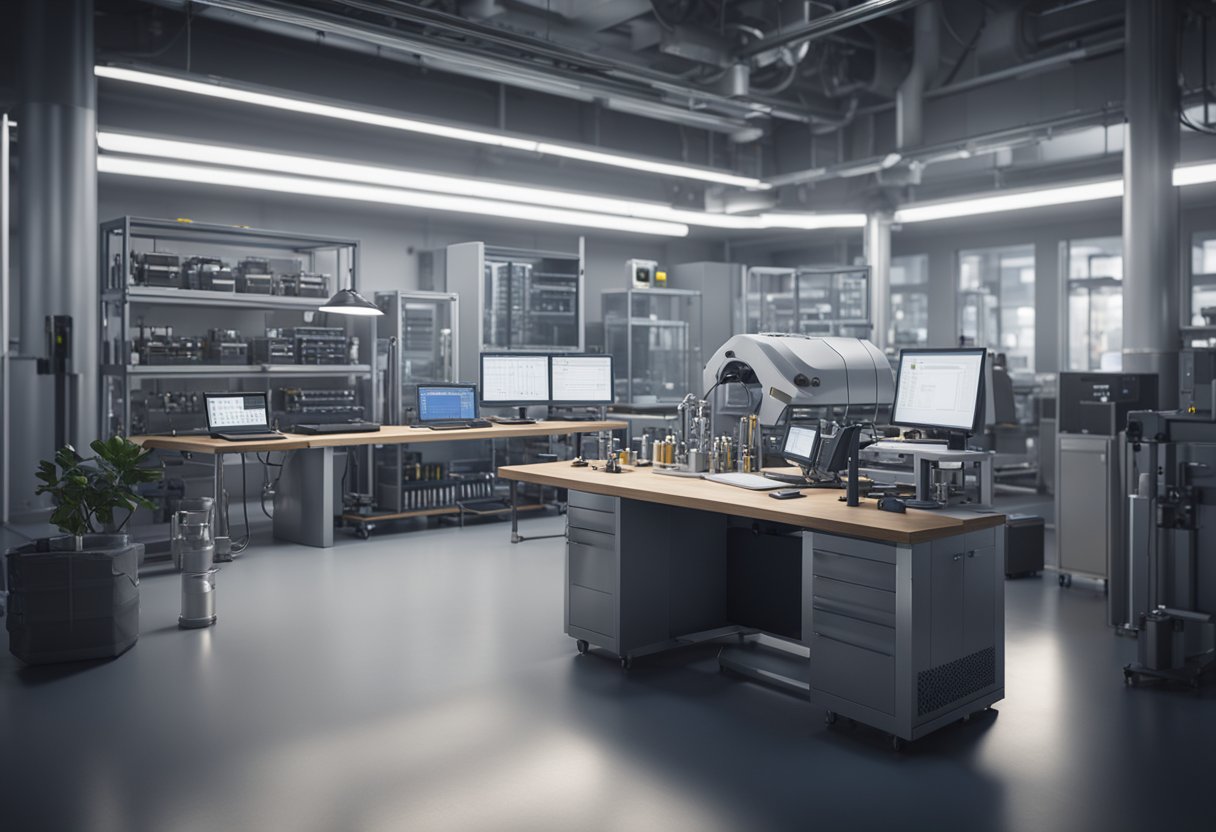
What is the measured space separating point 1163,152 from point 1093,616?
3.02 m

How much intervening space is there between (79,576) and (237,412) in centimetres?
240

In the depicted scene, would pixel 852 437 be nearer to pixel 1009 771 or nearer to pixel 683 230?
pixel 1009 771

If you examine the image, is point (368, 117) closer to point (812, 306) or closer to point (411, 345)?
point (411, 345)

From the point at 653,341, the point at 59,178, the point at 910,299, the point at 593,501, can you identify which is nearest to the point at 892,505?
the point at 593,501

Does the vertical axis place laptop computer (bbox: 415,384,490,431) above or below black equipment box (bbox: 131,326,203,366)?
below

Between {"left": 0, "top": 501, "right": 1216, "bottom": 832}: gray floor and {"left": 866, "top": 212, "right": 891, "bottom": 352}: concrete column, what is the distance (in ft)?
18.2

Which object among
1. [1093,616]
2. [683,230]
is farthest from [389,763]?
[683,230]

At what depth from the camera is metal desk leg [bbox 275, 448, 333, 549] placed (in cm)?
614

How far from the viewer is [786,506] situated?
3.22m

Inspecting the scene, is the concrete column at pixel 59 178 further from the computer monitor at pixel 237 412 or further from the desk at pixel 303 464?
the desk at pixel 303 464

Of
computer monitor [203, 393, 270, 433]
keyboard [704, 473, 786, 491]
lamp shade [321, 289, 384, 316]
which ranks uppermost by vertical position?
lamp shade [321, 289, 384, 316]

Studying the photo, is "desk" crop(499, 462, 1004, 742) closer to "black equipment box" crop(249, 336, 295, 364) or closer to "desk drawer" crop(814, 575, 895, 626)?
"desk drawer" crop(814, 575, 895, 626)

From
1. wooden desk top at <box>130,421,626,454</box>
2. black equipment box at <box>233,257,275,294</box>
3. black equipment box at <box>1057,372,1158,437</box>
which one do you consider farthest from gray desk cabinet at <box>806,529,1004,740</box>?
black equipment box at <box>233,257,275,294</box>

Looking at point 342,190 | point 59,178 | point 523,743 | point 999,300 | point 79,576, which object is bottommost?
point 523,743
